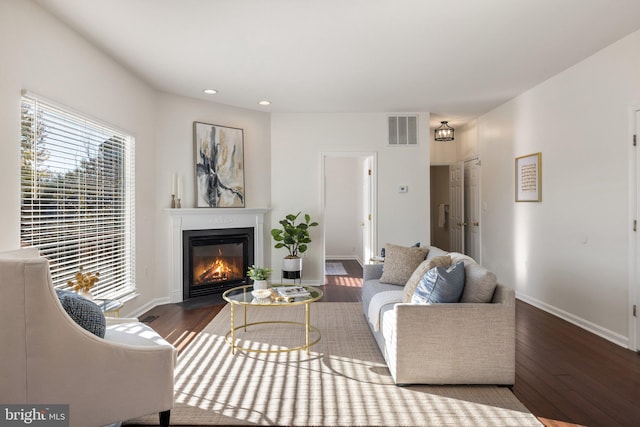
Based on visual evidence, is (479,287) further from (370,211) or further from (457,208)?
(457,208)

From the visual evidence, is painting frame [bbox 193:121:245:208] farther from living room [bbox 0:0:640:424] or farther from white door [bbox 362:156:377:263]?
white door [bbox 362:156:377:263]

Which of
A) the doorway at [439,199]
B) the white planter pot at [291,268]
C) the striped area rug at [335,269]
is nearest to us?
the white planter pot at [291,268]

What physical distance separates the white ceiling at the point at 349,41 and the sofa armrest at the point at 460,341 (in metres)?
2.00

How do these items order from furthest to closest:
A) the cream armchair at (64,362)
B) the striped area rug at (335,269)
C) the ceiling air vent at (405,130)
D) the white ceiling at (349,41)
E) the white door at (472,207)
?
the striped area rug at (335,269), the white door at (472,207), the ceiling air vent at (405,130), the white ceiling at (349,41), the cream armchair at (64,362)

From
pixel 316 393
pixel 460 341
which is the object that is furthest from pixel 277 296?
pixel 460 341

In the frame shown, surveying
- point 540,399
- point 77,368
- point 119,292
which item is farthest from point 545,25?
point 119,292

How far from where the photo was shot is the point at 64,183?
3.05 metres

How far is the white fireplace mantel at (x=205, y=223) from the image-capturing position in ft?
15.8

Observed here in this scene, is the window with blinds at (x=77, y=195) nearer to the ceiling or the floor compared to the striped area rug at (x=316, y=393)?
nearer to the ceiling

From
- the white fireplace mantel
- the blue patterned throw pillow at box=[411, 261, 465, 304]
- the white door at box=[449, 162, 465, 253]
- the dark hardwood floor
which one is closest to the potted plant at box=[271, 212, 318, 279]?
the white fireplace mantel

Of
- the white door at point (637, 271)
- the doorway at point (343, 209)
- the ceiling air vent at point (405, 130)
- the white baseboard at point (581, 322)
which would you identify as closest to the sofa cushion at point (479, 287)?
the white door at point (637, 271)

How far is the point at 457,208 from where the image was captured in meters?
6.82

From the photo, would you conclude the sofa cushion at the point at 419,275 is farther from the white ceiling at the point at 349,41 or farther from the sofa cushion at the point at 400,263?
the white ceiling at the point at 349,41

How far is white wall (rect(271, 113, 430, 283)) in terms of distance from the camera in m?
5.72
